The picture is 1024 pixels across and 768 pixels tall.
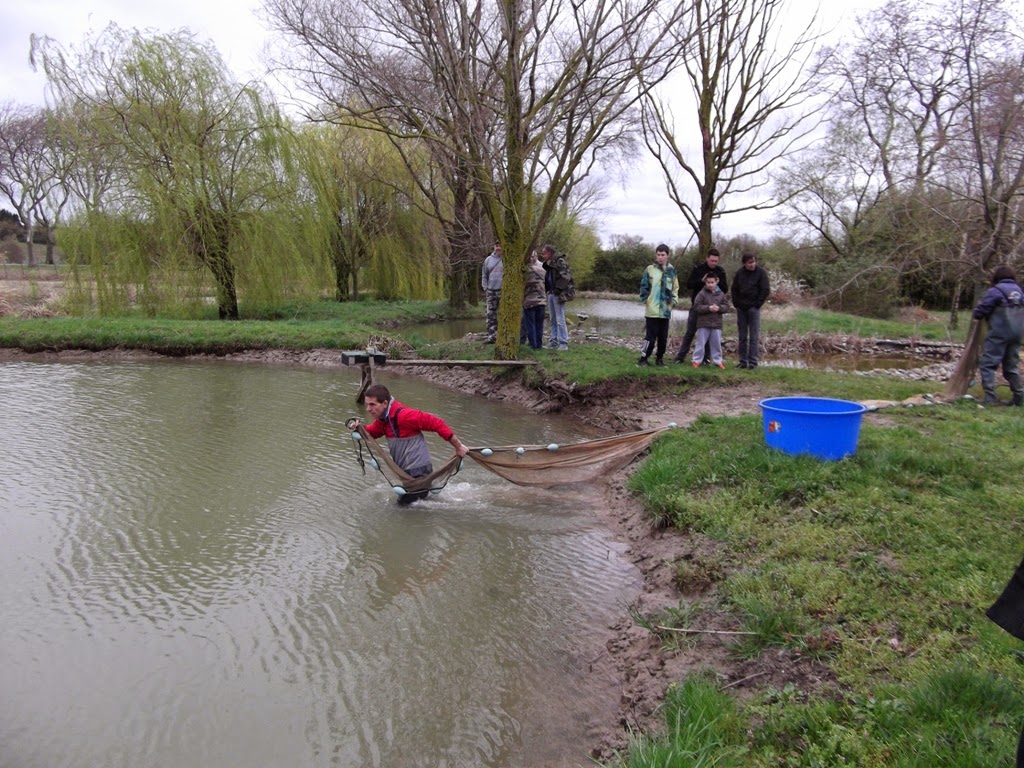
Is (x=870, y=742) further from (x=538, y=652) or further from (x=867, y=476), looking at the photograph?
(x=867, y=476)

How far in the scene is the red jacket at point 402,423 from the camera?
6.39 m

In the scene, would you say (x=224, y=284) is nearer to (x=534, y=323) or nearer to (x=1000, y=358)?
(x=534, y=323)

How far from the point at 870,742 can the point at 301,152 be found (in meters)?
21.5

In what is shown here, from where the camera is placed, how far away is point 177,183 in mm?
18531

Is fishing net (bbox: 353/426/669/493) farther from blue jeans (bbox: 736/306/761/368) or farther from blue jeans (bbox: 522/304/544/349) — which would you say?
blue jeans (bbox: 522/304/544/349)

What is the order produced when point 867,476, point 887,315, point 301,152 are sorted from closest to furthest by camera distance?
1. point 867,476
2. point 301,152
3. point 887,315

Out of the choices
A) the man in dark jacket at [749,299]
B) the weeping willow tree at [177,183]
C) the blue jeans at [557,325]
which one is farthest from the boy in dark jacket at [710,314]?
the weeping willow tree at [177,183]

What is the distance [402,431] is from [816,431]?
3.76m

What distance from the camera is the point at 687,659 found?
12.2 ft

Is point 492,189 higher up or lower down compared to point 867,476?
higher up

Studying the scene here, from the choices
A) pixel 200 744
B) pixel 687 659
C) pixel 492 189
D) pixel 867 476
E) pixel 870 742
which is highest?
pixel 492 189

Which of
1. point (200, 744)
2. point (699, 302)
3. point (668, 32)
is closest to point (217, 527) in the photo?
point (200, 744)

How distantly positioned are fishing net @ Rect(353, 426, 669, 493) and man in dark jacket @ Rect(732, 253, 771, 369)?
3954 mm

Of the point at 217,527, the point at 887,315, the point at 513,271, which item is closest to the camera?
the point at 217,527
